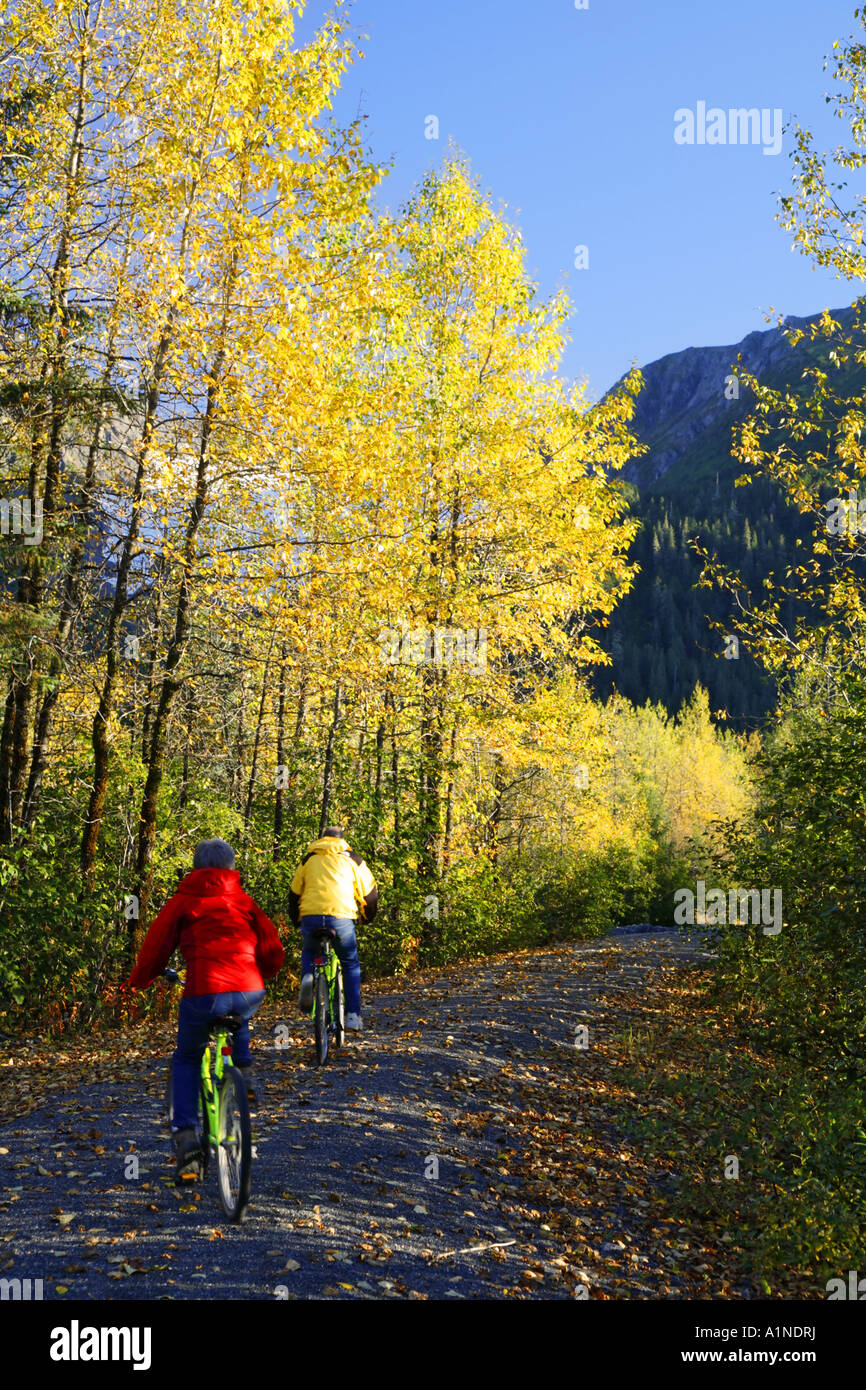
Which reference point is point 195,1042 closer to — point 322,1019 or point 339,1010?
point 322,1019

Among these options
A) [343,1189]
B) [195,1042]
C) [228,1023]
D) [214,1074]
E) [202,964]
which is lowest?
[343,1189]

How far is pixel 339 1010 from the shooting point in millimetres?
8703

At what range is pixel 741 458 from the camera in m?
14.1

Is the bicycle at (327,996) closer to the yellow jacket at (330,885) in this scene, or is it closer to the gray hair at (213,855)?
the yellow jacket at (330,885)

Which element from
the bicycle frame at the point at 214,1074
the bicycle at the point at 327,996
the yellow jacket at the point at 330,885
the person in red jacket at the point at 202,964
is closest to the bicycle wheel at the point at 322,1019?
the bicycle at the point at 327,996

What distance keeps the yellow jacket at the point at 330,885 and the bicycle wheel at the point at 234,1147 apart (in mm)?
A: 2958

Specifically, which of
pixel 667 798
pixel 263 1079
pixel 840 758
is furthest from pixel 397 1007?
pixel 667 798

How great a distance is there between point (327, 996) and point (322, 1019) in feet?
0.85

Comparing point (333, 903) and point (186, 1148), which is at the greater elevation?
point (333, 903)

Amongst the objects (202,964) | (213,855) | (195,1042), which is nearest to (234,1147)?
(195,1042)

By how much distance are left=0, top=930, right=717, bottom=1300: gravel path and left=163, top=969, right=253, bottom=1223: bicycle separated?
241 mm

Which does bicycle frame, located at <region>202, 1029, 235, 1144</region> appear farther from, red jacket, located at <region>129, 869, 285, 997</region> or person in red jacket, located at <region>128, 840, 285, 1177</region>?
red jacket, located at <region>129, 869, 285, 997</region>
